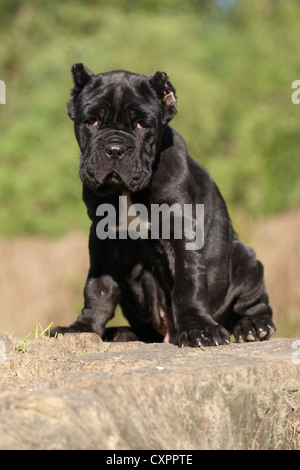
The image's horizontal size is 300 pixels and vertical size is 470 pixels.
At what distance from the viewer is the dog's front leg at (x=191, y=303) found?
4.32 metres

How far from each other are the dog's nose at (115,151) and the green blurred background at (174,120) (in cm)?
1226

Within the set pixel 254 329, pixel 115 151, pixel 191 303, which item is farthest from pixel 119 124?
pixel 254 329

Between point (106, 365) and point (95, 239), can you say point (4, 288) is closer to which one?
point (95, 239)

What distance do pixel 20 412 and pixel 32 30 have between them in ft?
71.0

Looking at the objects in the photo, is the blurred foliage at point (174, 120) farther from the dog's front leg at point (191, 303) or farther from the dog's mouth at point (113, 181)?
the dog's mouth at point (113, 181)

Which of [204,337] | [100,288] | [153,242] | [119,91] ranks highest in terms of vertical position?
[119,91]

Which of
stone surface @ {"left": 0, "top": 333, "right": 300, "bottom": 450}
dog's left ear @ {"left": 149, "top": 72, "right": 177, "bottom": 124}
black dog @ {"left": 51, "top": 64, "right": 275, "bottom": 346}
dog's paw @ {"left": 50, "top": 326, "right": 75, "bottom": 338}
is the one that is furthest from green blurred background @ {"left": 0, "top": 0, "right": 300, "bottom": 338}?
stone surface @ {"left": 0, "top": 333, "right": 300, "bottom": 450}

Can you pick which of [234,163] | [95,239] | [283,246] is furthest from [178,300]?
[234,163]

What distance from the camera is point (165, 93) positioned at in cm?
479

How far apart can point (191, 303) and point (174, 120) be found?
45.3ft

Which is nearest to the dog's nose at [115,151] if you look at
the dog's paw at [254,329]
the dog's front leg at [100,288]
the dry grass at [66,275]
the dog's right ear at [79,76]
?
the dog's right ear at [79,76]

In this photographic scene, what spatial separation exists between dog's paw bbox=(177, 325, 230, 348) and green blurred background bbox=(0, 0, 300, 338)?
40.4 ft

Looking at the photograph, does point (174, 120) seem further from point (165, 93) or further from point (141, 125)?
point (141, 125)

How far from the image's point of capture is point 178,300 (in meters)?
4.61
